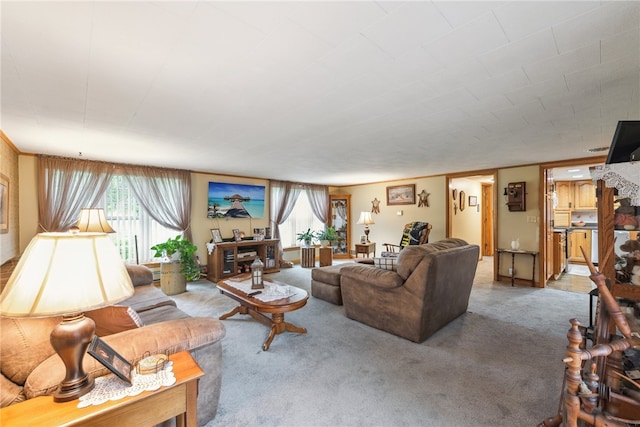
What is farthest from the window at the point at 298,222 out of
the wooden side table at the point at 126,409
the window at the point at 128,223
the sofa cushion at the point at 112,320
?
the wooden side table at the point at 126,409

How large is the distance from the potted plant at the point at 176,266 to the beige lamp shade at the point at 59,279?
380 cm

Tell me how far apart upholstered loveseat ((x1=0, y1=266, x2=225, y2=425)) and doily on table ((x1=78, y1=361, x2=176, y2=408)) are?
126mm

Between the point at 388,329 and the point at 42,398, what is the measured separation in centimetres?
268

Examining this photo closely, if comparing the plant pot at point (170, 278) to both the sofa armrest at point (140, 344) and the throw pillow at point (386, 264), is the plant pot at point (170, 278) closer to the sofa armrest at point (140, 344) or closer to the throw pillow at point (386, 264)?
the sofa armrest at point (140, 344)

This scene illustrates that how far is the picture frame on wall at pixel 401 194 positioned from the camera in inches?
264

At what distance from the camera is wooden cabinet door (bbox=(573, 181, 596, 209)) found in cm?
704

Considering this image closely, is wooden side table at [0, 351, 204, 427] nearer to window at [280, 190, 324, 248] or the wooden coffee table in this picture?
the wooden coffee table

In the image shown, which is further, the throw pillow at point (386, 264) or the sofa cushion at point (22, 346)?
the throw pillow at point (386, 264)

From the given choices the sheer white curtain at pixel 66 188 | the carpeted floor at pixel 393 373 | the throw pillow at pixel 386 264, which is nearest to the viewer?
the carpeted floor at pixel 393 373

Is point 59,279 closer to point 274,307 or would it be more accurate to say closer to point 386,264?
point 274,307

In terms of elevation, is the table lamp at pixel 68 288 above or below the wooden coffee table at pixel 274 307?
above

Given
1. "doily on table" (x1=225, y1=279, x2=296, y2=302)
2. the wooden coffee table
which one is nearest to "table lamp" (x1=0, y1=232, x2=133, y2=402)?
the wooden coffee table

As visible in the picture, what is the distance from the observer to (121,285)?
1090 millimetres

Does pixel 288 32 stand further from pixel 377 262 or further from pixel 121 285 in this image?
pixel 377 262
